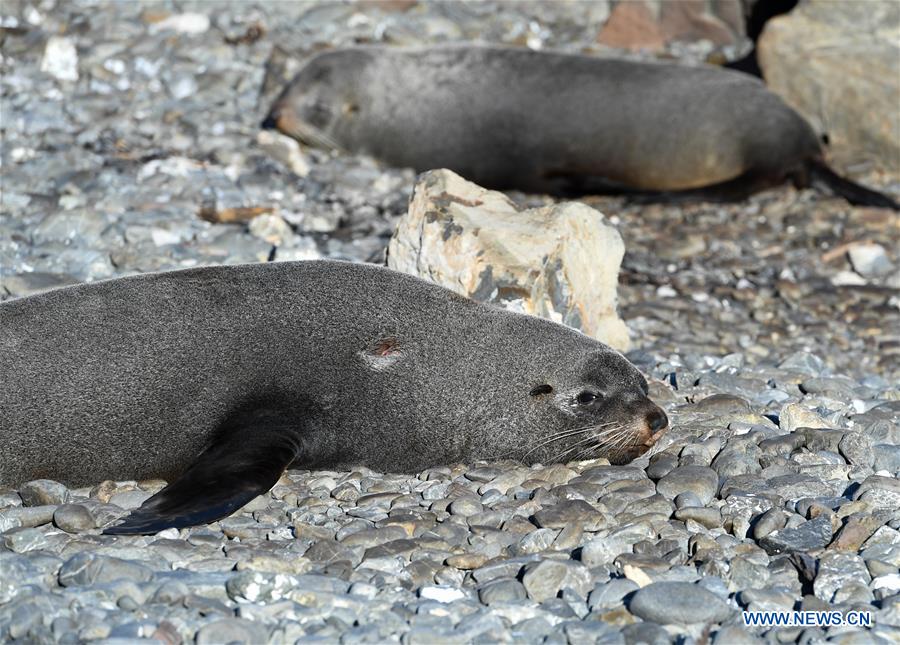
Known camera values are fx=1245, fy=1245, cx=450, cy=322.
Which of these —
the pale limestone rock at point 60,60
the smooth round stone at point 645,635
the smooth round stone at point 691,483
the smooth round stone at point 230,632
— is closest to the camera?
the smooth round stone at point 230,632

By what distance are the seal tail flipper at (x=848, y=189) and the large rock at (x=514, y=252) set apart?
4255 mm

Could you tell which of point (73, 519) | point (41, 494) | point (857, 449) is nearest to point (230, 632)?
point (73, 519)

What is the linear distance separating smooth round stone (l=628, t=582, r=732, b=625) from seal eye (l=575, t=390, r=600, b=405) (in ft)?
5.00

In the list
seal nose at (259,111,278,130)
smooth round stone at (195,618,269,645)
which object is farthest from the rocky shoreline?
seal nose at (259,111,278,130)

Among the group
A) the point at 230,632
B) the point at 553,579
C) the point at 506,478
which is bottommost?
the point at 506,478

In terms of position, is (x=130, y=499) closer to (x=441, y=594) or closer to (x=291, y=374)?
(x=291, y=374)

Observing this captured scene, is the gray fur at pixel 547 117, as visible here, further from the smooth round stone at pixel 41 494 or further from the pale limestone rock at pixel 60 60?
the smooth round stone at pixel 41 494

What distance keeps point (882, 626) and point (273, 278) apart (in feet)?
9.10

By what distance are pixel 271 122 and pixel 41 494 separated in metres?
6.97

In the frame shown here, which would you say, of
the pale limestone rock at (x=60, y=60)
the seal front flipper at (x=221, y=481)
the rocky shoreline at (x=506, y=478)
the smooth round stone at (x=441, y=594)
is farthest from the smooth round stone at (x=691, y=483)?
the pale limestone rock at (x=60, y=60)

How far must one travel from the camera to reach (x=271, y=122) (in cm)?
1114

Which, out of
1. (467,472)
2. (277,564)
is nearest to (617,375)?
(467,472)

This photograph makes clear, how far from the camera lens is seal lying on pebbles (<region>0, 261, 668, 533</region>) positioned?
478cm

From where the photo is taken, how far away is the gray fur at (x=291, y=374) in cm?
479
